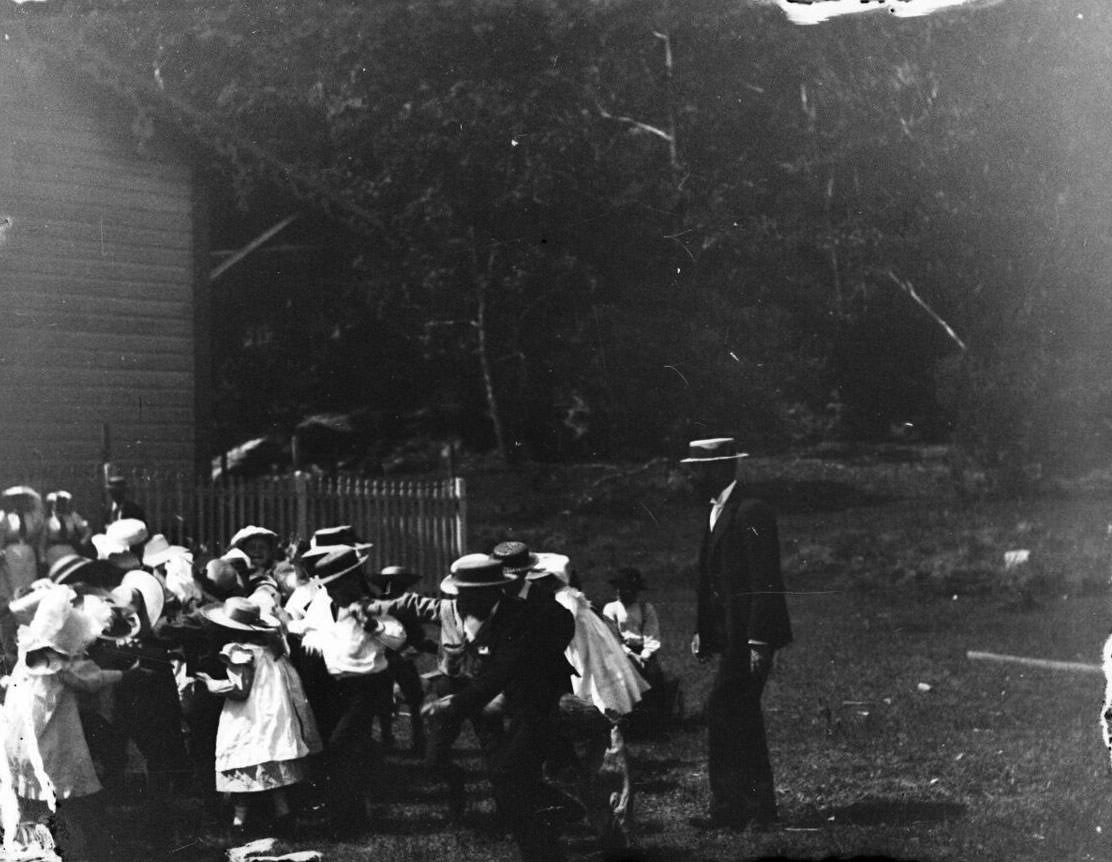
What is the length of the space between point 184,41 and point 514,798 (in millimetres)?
6082

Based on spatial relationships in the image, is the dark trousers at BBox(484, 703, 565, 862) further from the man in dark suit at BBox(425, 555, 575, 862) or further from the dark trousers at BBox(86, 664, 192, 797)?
the dark trousers at BBox(86, 664, 192, 797)

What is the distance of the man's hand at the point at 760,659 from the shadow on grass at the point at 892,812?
2.36ft

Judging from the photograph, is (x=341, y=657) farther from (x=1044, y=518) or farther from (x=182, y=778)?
(x=1044, y=518)

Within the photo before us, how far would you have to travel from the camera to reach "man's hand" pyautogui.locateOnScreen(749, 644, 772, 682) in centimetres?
612

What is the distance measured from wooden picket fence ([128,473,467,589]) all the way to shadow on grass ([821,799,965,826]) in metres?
5.27

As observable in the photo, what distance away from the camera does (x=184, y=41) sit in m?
9.09

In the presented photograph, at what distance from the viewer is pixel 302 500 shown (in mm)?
11203

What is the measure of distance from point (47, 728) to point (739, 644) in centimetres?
312

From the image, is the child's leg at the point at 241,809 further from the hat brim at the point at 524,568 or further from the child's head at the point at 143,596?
the hat brim at the point at 524,568

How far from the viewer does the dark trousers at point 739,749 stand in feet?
20.3

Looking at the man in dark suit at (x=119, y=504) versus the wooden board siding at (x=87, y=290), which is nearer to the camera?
the wooden board siding at (x=87, y=290)

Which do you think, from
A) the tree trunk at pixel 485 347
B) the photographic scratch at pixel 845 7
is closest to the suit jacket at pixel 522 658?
the photographic scratch at pixel 845 7

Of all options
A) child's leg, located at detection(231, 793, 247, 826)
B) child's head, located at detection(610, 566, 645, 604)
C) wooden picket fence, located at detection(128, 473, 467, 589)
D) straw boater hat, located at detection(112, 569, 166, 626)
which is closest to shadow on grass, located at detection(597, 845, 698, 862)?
child's leg, located at detection(231, 793, 247, 826)

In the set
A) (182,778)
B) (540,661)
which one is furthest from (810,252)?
(182,778)
